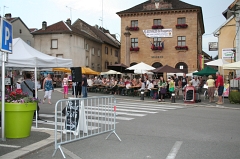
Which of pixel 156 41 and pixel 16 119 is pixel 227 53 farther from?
pixel 16 119

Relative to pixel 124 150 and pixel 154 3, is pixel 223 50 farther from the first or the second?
pixel 124 150

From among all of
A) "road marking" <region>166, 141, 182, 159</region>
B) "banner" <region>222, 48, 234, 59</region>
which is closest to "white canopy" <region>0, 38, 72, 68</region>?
"road marking" <region>166, 141, 182, 159</region>

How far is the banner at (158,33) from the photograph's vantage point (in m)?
43.2

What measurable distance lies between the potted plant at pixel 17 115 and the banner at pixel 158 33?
3794 centimetres

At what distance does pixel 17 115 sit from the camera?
23.2ft

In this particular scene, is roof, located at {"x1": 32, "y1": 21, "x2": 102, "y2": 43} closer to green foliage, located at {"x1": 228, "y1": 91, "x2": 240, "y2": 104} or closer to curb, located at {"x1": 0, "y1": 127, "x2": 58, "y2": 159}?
green foliage, located at {"x1": 228, "y1": 91, "x2": 240, "y2": 104}

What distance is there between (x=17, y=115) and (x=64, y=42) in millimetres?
38389

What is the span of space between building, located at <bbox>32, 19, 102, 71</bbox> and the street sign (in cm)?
3731

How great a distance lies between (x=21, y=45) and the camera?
9.37 metres

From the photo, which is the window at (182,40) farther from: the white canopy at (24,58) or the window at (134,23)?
the white canopy at (24,58)

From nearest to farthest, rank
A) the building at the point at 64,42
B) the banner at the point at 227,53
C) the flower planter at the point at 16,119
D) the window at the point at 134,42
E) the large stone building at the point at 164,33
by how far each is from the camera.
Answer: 1. the flower planter at the point at 16,119
2. the banner at the point at 227,53
3. the large stone building at the point at 164,33
4. the building at the point at 64,42
5. the window at the point at 134,42

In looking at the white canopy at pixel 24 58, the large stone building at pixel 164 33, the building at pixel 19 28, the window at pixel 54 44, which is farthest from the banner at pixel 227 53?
the building at pixel 19 28

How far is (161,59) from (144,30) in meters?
5.17

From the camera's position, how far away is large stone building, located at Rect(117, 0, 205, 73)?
42.6 metres
